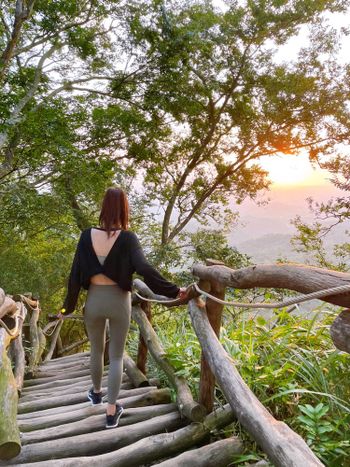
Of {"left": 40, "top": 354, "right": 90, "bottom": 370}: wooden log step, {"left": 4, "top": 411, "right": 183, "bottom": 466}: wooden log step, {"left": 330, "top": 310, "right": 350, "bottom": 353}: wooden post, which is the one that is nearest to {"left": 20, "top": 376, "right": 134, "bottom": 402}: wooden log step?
{"left": 4, "top": 411, "right": 183, "bottom": 466}: wooden log step

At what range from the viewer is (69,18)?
29.9ft

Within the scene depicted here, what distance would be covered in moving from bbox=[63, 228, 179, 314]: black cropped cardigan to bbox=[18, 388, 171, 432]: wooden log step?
1.03m

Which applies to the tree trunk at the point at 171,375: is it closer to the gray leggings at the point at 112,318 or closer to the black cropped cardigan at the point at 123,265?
the gray leggings at the point at 112,318

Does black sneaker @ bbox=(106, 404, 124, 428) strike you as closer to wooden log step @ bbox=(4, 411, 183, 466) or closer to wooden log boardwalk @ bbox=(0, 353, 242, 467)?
wooden log boardwalk @ bbox=(0, 353, 242, 467)

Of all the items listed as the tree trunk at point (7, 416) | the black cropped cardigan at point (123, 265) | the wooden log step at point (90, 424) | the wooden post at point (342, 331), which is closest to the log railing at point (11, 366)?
the tree trunk at point (7, 416)

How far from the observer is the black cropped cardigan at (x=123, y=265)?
2535 mm

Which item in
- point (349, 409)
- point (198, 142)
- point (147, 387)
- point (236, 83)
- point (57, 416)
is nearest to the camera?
point (349, 409)

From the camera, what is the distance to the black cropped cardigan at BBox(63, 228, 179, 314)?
2535 millimetres

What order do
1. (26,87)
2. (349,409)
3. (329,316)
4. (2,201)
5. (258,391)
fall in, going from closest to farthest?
1. (349,409)
2. (258,391)
3. (329,316)
4. (2,201)
5. (26,87)

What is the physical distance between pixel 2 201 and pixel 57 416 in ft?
19.7

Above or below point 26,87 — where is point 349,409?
below

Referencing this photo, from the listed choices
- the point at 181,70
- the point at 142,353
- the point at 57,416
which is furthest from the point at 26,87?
the point at 57,416

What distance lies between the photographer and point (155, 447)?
87.8 inches

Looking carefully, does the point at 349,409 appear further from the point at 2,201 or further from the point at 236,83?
the point at 236,83
